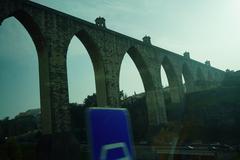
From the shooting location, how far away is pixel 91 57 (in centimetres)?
1812

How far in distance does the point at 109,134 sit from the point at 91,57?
55.0 ft

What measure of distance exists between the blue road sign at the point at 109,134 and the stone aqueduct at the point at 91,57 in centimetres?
1216

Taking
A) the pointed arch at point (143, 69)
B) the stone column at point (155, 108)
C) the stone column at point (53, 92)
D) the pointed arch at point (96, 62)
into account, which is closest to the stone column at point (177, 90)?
the stone column at point (155, 108)

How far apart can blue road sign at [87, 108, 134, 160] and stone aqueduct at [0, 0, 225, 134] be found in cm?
1216

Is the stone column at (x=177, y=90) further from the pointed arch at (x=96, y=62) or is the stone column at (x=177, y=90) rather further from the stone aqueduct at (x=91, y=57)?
the pointed arch at (x=96, y=62)

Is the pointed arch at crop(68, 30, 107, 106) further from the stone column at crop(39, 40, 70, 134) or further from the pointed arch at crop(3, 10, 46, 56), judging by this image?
the pointed arch at crop(3, 10, 46, 56)

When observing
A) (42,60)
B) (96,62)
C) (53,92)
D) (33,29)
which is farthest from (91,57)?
(53,92)

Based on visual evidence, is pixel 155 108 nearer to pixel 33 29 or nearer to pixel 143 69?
pixel 143 69

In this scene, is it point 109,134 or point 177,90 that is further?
point 177,90

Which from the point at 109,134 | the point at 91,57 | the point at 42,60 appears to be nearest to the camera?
the point at 109,134

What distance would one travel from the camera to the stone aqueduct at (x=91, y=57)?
45.0 ft

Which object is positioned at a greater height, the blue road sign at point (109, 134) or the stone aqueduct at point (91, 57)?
the stone aqueduct at point (91, 57)

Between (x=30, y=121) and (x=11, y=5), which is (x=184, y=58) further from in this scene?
(x=30, y=121)

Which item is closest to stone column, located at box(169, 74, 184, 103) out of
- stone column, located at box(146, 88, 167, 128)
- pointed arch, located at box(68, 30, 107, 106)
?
stone column, located at box(146, 88, 167, 128)
